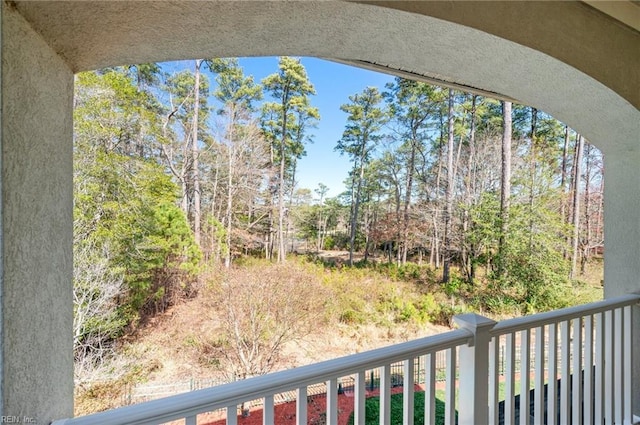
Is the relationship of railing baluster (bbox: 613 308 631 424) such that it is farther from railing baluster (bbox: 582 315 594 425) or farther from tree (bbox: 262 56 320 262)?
tree (bbox: 262 56 320 262)

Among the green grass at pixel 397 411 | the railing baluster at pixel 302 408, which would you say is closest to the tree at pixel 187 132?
the green grass at pixel 397 411

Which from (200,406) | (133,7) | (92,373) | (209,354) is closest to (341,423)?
(209,354)

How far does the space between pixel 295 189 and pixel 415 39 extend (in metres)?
7.72

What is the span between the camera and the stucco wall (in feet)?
2.54

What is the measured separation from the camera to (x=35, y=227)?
2.81 feet

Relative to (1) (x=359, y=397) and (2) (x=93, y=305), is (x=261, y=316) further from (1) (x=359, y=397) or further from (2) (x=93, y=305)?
(1) (x=359, y=397)

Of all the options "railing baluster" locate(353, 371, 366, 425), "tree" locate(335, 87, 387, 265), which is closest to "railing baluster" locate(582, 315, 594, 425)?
"railing baluster" locate(353, 371, 366, 425)

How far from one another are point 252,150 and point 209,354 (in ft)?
16.5

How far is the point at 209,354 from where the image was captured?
628 cm

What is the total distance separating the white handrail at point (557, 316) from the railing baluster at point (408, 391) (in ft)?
1.37

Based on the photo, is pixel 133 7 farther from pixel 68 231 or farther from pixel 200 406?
pixel 200 406

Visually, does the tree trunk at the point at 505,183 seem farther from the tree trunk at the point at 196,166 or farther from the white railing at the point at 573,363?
the tree trunk at the point at 196,166

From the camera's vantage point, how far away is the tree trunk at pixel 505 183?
845cm

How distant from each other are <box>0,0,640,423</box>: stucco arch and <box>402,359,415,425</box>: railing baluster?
115cm
